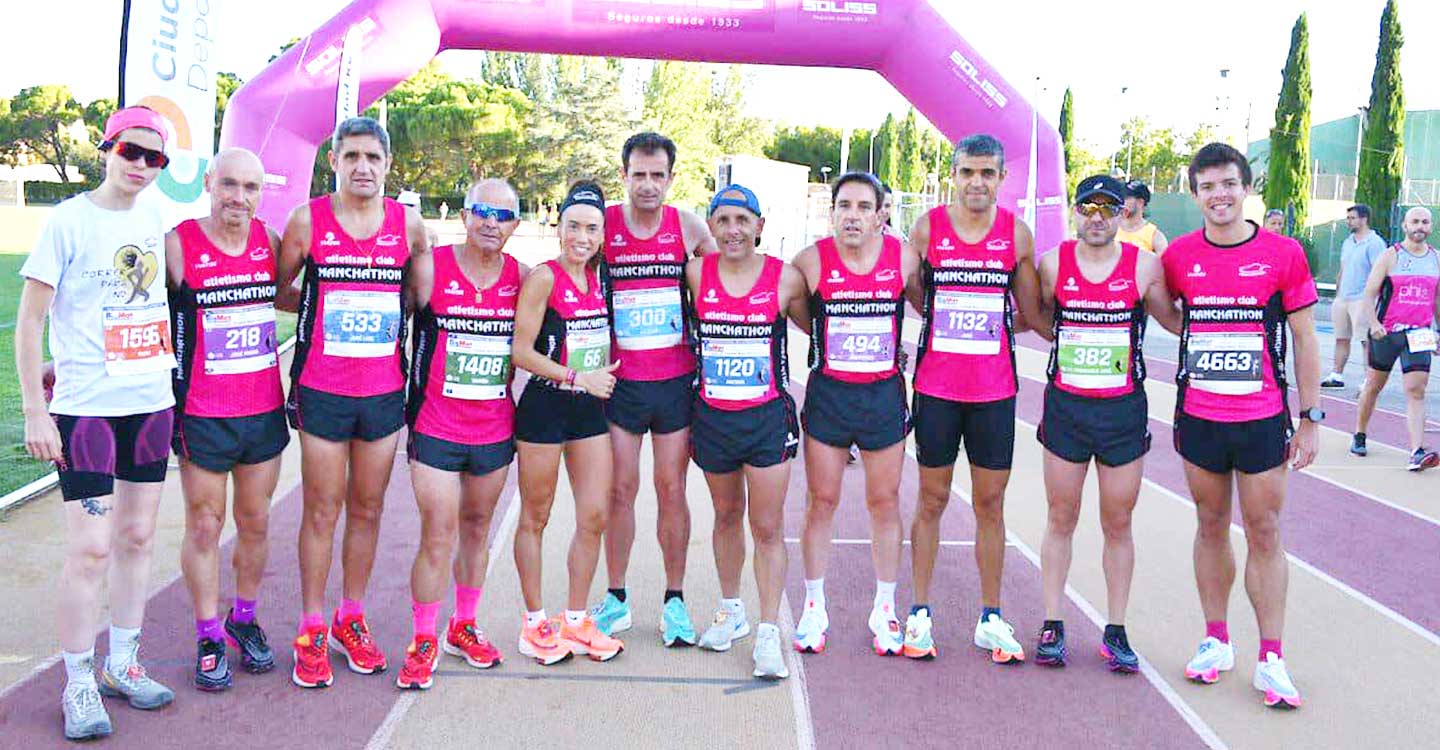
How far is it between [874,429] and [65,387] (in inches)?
109

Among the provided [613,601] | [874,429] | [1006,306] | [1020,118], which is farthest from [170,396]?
[1020,118]

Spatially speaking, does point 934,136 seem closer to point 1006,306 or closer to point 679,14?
point 679,14

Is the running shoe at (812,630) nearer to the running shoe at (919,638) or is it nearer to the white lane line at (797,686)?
the white lane line at (797,686)

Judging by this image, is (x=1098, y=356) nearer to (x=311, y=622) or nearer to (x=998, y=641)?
(x=998, y=641)

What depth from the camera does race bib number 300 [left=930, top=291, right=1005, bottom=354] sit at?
4.30m

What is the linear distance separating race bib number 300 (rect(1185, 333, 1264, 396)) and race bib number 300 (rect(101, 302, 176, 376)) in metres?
3.57

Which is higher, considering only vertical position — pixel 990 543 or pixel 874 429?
pixel 874 429

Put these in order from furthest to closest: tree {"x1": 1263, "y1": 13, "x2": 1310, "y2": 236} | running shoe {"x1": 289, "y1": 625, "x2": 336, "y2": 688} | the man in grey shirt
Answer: tree {"x1": 1263, "y1": 13, "x2": 1310, "y2": 236}
the man in grey shirt
running shoe {"x1": 289, "y1": 625, "x2": 336, "y2": 688}

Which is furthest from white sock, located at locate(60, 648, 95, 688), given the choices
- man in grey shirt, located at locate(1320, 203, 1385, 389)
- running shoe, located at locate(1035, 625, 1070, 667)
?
man in grey shirt, located at locate(1320, 203, 1385, 389)

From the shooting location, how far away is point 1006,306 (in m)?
4.34

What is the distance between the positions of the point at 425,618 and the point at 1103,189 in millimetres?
2935

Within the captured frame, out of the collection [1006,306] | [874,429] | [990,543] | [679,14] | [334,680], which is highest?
[679,14]

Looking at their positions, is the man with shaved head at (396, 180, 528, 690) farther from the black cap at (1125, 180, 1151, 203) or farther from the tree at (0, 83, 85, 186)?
the tree at (0, 83, 85, 186)

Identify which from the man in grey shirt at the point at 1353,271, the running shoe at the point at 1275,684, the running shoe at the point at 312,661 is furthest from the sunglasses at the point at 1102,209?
the man in grey shirt at the point at 1353,271
